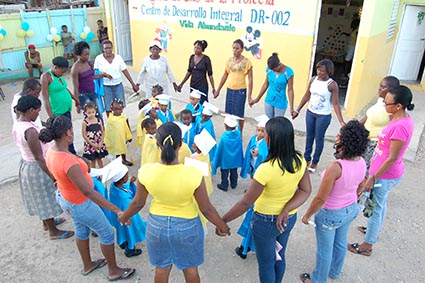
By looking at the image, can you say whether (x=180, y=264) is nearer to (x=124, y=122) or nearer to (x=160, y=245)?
(x=160, y=245)

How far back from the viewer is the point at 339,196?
104 inches

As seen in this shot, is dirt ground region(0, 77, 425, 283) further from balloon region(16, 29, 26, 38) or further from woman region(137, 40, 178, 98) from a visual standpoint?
balloon region(16, 29, 26, 38)

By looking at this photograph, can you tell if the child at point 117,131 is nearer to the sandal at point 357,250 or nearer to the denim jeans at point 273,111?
the denim jeans at point 273,111

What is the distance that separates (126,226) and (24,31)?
29.8 ft

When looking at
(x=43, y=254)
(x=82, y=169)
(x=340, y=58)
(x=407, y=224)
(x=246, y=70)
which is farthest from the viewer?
(x=340, y=58)

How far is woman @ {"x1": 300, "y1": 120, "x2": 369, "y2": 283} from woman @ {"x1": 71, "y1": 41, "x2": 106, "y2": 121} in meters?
3.58

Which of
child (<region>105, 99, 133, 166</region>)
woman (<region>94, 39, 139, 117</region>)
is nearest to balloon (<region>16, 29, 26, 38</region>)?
woman (<region>94, 39, 139, 117</region>)

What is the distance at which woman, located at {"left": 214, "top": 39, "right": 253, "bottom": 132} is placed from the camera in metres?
5.51

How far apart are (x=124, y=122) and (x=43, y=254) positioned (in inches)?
77.3

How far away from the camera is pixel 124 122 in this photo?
4758 millimetres

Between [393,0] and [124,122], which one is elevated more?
[393,0]

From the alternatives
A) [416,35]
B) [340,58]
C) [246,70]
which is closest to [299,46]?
[246,70]

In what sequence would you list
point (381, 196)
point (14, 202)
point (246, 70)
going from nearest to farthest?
point (381, 196)
point (14, 202)
point (246, 70)

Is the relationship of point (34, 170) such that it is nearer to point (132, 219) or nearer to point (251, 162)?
point (132, 219)
